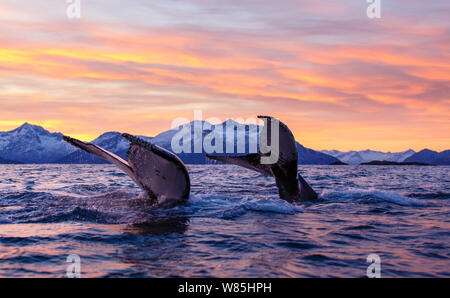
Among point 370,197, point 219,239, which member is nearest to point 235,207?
point 219,239

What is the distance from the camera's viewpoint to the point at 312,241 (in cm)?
684

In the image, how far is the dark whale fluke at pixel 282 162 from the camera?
30.5 ft

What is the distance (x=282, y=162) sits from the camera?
10.2 m

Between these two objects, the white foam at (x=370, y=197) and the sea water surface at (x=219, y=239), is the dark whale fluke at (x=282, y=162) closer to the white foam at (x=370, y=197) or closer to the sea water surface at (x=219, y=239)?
the sea water surface at (x=219, y=239)

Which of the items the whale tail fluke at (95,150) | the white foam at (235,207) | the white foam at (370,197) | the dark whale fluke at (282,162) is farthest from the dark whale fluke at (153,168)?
the white foam at (370,197)

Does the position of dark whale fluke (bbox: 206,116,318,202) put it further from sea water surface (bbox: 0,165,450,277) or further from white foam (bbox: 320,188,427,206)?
white foam (bbox: 320,188,427,206)

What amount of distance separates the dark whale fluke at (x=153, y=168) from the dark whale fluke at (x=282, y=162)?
3.19 ft

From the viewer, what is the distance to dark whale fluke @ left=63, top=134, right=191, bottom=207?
806 centimetres

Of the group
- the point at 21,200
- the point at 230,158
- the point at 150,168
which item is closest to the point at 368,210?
the point at 230,158

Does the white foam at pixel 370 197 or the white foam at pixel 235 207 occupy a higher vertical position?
the white foam at pixel 235 207

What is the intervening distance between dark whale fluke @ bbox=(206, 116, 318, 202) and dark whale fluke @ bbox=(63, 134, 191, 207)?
0.97m
